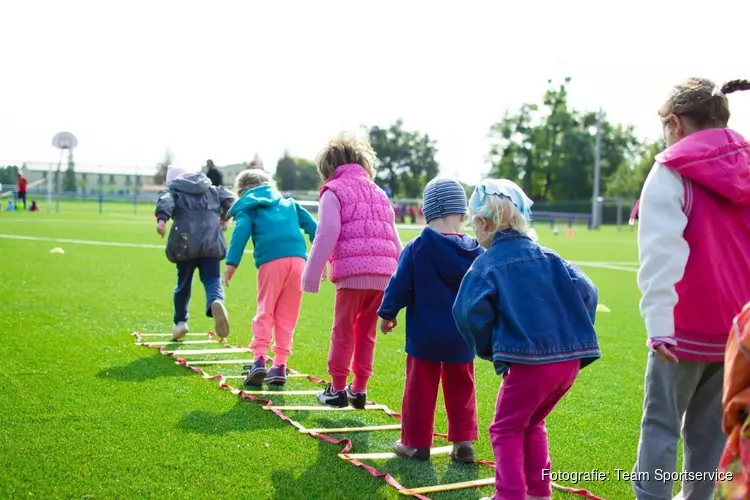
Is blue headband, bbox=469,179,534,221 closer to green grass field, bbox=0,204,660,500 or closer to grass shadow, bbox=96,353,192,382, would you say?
green grass field, bbox=0,204,660,500

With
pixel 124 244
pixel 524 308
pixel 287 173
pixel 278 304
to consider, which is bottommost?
pixel 124 244

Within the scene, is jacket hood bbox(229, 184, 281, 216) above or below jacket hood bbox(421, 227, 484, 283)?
above

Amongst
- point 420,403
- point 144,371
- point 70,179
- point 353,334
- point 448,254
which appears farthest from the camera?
point 70,179

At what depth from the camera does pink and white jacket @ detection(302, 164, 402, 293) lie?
214 inches

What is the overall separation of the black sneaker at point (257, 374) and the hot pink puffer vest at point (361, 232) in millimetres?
1039

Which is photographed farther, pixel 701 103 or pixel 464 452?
pixel 464 452

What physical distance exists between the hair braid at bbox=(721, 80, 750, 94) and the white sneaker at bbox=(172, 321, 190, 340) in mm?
5562

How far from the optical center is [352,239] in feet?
18.0

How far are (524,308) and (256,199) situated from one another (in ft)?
11.0

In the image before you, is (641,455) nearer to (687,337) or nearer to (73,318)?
(687,337)

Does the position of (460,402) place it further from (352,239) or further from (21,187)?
(21,187)

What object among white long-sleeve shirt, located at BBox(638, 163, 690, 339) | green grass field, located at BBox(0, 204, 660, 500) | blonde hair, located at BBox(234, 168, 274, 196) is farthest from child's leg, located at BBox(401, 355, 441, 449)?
blonde hair, located at BBox(234, 168, 274, 196)

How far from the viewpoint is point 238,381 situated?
20.4 feet

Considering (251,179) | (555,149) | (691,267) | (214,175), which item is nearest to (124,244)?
(214,175)
